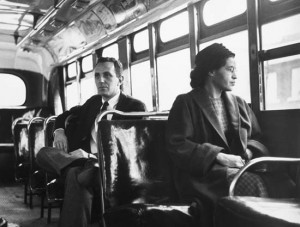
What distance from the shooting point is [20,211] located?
485cm

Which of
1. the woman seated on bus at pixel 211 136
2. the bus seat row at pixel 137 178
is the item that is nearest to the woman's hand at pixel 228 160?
the woman seated on bus at pixel 211 136

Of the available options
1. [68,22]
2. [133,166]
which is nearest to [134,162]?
[133,166]

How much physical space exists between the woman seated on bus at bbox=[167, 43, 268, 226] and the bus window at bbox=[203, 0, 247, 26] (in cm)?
116

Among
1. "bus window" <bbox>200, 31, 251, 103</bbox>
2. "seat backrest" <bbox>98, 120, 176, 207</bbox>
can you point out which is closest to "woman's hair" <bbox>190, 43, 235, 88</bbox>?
"seat backrest" <bbox>98, 120, 176, 207</bbox>

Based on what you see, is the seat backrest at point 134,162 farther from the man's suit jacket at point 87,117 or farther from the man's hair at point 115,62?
the man's hair at point 115,62

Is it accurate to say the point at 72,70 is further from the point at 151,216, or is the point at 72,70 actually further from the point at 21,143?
the point at 151,216

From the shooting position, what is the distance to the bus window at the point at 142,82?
5.23 meters

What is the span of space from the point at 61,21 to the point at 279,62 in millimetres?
4761

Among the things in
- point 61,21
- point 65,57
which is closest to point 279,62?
point 61,21

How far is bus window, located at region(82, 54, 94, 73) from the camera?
24.3 feet

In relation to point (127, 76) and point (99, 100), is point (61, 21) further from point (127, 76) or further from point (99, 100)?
point (99, 100)

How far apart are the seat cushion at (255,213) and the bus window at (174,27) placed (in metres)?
3.08

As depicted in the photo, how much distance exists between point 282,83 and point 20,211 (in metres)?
3.52

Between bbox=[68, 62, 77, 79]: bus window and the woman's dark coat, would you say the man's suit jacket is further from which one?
bbox=[68, 62, 77, 79]: bus window
